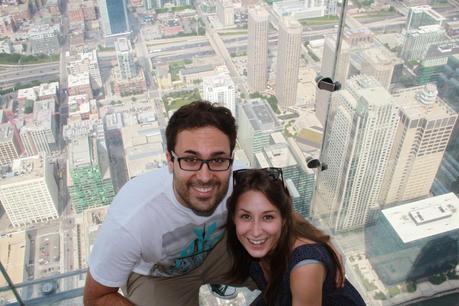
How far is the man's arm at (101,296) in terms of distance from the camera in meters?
0.79

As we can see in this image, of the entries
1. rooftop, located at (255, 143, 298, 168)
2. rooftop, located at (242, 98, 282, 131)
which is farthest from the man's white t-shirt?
rooftop, located at (242, 98, 282, 131)

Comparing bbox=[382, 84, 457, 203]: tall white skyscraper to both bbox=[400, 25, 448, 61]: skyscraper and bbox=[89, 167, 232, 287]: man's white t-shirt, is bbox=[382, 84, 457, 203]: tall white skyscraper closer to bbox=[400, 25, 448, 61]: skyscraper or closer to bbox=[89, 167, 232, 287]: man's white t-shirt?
bbox=[400, 25, 448, 61]: skyscraper

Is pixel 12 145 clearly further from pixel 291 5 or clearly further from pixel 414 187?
pixel 414 187

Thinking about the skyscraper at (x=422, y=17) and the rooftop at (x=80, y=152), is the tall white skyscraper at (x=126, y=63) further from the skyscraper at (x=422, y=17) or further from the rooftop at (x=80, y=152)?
the skyscraper at (x=422, y=17)

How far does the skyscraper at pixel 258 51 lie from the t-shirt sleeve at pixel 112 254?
290 inches

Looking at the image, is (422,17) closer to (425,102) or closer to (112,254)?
(425,102)

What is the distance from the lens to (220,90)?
6867mm

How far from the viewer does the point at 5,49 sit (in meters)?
8.98

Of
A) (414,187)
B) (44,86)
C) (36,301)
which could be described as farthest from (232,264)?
(44,86)

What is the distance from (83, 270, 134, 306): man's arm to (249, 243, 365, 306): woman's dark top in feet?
0.88

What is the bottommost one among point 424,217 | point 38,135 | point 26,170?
point 38,135

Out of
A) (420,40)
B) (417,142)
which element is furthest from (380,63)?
(417,142)

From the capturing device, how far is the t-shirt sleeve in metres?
0.76

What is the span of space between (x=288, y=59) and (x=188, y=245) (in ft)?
22.5
